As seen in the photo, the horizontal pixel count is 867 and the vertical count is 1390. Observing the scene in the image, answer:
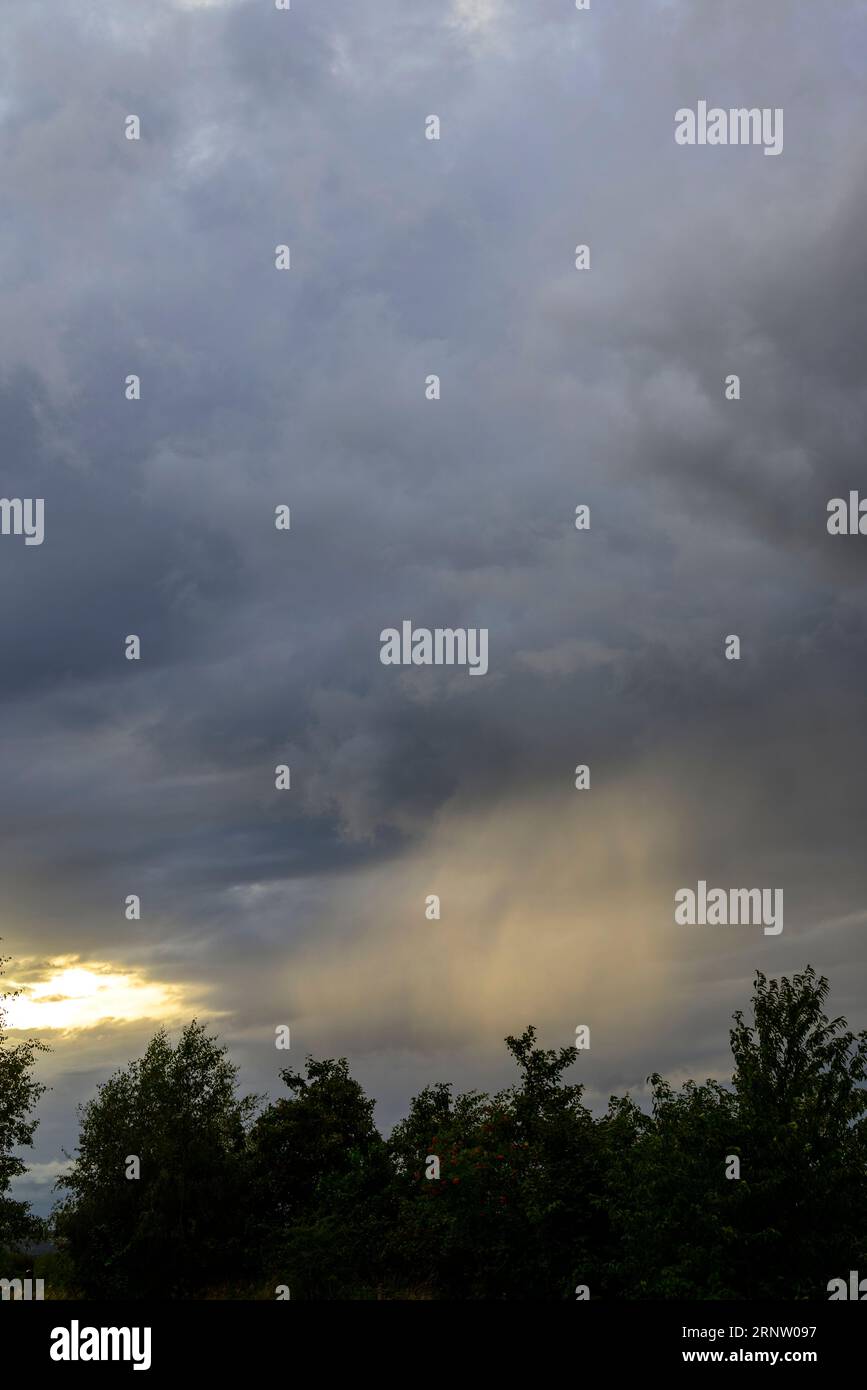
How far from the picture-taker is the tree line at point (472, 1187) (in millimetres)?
32438

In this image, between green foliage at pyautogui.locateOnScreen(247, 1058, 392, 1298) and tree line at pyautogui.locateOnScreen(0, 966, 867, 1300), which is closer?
tree line at pyautogui.locateOnScreen(0, 966, 867, 1300)

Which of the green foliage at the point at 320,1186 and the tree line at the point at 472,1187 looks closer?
the tree line at the point at 472,1187

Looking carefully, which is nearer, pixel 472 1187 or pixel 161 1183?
pixel 472 1187

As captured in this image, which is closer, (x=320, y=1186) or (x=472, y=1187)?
(x=472, y=1187)

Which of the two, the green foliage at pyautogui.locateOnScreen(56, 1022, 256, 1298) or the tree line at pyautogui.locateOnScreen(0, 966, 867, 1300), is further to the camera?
the green foliage at pyautogui.locateOnScreen(56, 1022, 256, 1298)

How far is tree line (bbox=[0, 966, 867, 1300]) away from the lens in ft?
106

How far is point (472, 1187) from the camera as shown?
4162cm

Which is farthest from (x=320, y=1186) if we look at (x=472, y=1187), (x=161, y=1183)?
(x=472, y=1187)

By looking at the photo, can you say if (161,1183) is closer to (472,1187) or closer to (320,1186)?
(320,1186)

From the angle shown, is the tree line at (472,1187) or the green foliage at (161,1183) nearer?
the tree line at (472,1187)

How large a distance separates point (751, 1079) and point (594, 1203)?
6731mm
